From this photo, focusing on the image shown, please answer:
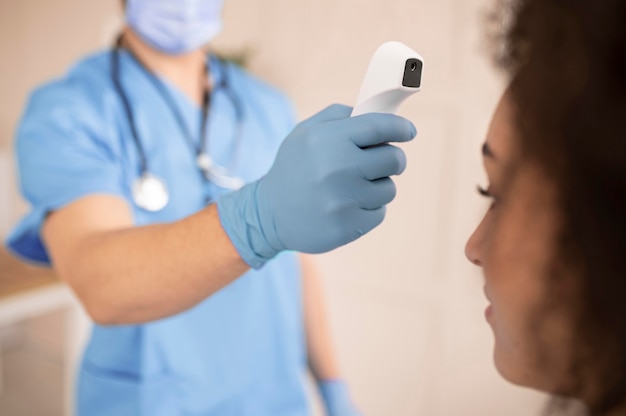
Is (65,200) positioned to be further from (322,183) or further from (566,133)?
(566,133)

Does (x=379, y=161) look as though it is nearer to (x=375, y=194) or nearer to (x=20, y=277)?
(x=375, y=194)

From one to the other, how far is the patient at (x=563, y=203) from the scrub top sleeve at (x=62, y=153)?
0.54m

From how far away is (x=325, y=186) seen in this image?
1.46 ft

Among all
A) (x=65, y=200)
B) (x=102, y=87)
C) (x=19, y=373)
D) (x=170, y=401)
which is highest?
(x=102, y=87)

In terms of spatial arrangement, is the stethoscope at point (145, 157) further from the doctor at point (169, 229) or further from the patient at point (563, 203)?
the patient at point (563, 203)

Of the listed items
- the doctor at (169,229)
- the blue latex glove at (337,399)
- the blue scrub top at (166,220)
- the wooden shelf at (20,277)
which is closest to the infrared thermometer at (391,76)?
the doctor at (169,229)

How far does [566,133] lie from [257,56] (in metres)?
1.13

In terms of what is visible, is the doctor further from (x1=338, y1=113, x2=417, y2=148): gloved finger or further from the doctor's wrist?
(x1=338, y1=113, x2=417, y2=148): gloved finger

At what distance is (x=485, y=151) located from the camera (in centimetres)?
47

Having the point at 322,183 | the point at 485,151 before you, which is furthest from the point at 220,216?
the point at 485,151

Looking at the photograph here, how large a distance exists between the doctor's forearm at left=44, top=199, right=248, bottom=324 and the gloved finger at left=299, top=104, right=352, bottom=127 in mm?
137

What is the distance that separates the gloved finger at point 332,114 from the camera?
474mm

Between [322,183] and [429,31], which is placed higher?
[429,31]

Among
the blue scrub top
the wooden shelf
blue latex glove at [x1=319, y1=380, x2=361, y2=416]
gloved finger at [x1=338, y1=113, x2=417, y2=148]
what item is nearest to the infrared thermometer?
gloved finger at [x1=338, y1=113, x2=417, y2=148]
